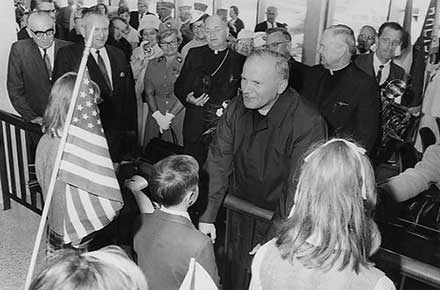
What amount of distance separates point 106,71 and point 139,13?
248 centimetres

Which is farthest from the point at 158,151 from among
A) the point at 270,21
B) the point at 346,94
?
the point at 270,21

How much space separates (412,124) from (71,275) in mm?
4713

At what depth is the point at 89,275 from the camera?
4.36 feet

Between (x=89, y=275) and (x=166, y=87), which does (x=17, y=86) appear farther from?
(x=89, y=275)

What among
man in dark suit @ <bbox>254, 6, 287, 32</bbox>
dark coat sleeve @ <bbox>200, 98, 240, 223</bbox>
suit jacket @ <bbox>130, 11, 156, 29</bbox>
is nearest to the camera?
dark coat sleeve @ <bbox>200, 98, 240, 223</bbox>

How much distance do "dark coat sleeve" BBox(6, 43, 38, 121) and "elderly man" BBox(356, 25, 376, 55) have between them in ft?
11.0

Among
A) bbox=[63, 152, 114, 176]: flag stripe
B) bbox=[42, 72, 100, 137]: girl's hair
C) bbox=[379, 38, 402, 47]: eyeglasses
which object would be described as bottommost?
bbox=[63, 152, 114, 176]: flag stripe

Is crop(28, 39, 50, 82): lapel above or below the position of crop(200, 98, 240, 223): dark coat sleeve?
above

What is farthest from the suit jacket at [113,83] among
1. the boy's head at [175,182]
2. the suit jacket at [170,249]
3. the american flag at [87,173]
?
the suit jacket at [170,249]

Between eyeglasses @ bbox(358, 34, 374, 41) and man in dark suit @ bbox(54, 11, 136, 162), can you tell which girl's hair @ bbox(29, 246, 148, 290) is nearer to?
man in dark suit @ bbox(54, 11, 136, 162)

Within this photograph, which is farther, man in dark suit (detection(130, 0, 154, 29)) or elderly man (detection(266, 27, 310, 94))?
man in dark suit (detection(130, 0, 154, 29))

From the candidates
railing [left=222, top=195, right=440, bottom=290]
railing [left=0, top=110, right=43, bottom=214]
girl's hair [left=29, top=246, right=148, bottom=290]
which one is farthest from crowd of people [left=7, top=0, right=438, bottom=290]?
railing [left=0, top=110, right=43, bottom=214]

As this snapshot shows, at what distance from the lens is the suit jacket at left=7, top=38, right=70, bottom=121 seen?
4648 millimetres

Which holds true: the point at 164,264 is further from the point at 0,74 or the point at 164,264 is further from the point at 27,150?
the point at 0,74
